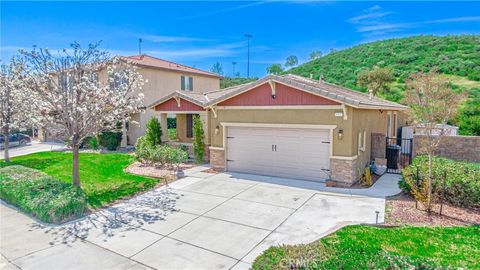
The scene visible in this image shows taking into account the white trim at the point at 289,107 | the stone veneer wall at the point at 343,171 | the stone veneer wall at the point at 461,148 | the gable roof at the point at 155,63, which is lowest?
the stone veneer wall at the point at 343,171

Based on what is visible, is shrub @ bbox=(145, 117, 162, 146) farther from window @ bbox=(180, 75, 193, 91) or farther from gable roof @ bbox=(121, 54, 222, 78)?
window @ bbox=(180, 75, 193, 91)

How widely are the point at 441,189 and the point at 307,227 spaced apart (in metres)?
4.30

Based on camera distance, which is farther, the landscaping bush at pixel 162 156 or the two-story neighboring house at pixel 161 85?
the two-story neighboring house at pixel 161 85

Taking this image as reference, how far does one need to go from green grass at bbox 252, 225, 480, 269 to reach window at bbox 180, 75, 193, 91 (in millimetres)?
21840

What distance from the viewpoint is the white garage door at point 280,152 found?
11.2 meters

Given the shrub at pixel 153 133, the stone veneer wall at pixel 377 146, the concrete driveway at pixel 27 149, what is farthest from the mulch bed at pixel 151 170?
the concrete driveway at pixel 27 149

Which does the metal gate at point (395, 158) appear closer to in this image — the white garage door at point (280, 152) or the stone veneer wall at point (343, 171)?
→ the stone veneer wall at point (343, 171)

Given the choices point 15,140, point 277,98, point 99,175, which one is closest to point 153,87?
point 99,175

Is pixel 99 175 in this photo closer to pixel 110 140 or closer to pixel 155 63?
pixel 110 140

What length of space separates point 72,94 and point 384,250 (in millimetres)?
9755

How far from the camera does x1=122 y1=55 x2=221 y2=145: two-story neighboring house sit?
764 inches

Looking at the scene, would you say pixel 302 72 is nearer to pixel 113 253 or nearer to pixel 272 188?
pixel 272 188

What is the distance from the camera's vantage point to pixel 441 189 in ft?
26.7

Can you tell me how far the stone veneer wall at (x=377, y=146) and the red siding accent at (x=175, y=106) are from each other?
8865mm
